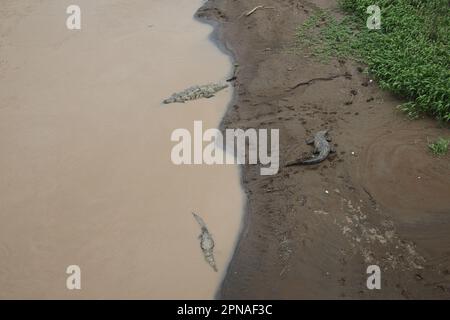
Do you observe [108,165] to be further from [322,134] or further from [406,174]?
[406,174]

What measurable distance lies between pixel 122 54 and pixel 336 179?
5.15 m

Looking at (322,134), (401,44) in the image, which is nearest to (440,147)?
(322,134)

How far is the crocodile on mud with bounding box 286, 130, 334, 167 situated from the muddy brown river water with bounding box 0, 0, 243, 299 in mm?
954

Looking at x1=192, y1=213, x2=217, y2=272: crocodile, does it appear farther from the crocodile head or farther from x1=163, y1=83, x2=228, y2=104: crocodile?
x1=163, y1=83, x2=228, y2=104: crocodile

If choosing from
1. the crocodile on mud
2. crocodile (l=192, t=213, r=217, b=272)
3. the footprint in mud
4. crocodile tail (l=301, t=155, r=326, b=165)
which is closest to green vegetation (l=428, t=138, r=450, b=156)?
the footprint in mud

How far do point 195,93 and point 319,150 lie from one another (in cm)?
254

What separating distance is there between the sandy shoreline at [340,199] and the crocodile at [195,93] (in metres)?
0.43

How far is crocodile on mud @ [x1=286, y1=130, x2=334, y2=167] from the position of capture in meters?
5.89

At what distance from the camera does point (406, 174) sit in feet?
18.5

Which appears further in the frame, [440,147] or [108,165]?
[108,165]

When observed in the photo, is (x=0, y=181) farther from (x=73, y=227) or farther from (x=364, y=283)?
(x=364, y=283)

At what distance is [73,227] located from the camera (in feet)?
18.1
